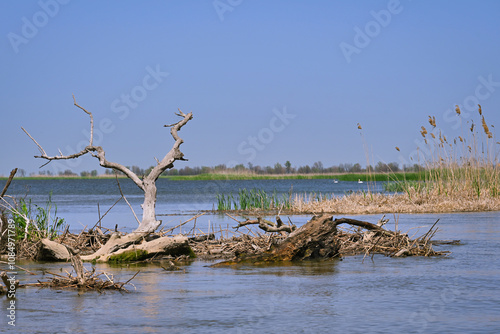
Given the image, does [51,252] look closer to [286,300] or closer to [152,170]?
[152,170]

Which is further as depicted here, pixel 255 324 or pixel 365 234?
pixel 365 234

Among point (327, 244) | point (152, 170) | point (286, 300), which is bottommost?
point (286, 300)

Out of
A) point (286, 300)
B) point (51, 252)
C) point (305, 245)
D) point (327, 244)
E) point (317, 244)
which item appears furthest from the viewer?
point (51, 252)

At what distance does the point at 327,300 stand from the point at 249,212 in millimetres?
20749

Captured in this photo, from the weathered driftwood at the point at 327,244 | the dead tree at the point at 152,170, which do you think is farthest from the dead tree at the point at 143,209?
the weathered driftwood at the point at 327,244

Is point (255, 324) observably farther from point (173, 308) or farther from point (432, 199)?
point (432, 199)

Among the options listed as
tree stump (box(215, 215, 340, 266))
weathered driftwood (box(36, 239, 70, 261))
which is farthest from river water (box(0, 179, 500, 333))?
weathered driftwood (box(36, 239, 70, 261))

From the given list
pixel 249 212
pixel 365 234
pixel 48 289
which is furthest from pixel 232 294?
pixel 249 212

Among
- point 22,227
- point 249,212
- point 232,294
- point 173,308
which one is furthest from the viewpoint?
point 249,212

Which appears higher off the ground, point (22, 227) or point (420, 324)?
point (22, 227)

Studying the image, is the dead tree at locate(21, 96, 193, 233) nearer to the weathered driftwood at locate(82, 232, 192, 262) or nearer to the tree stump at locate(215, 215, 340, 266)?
the weathered driftwood at locate(82, 232, 192, 262)

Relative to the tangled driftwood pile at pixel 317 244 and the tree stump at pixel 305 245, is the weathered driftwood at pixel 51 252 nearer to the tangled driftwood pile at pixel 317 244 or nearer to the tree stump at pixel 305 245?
the tangled driftwood pile at pixel 317 244

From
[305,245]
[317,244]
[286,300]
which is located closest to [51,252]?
[305,245]

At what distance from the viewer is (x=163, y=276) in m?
12.6
